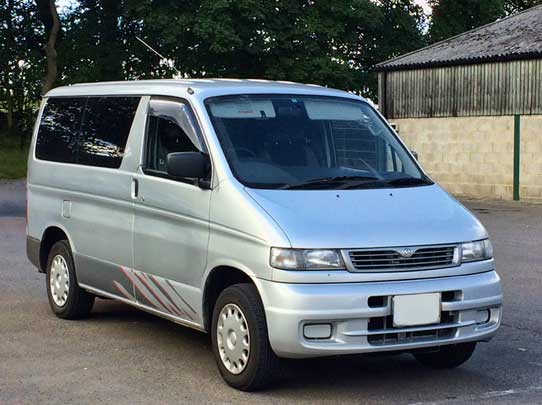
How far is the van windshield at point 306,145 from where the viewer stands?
6.58 metres

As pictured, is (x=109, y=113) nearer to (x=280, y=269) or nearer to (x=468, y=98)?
(x=280, y=269)

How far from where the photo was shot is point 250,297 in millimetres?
6039

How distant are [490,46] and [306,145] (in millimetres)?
23616

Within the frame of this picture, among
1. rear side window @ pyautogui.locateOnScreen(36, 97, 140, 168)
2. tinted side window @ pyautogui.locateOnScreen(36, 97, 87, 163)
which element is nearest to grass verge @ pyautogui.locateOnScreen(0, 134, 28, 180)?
tinted side window @ pyautogui.locateOnScreen(36, 97, 87, 163)

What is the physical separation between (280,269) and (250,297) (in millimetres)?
341

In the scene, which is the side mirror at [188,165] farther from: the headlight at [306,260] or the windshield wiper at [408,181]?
the windshield wiper at [408,181]

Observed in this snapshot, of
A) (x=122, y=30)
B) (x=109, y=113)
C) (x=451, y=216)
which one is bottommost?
(x=451, y=216)

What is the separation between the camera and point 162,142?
7.27 meters

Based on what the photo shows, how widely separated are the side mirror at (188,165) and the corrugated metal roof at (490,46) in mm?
21801

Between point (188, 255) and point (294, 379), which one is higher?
point (188, 255)

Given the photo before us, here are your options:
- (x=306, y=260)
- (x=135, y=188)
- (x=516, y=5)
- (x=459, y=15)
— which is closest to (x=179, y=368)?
(x=135, y=188)

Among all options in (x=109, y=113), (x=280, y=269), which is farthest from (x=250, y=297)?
(x=109, y=113)

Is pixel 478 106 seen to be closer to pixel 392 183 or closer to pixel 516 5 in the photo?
pixel 392 183

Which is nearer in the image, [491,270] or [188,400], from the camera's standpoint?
[188,400]
